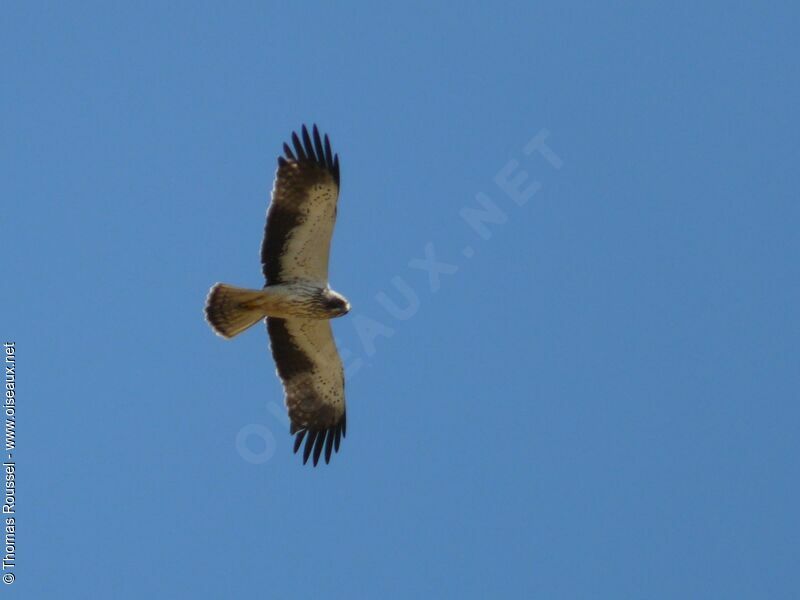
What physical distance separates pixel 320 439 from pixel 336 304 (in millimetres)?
1975

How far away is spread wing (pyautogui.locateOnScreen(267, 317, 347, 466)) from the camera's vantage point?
17.4m

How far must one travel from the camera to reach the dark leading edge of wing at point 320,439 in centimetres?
1791

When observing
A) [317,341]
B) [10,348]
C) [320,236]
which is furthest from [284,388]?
[10,348]

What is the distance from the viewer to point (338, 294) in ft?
55.2

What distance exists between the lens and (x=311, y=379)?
17.8m

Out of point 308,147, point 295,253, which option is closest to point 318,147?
point 308,147

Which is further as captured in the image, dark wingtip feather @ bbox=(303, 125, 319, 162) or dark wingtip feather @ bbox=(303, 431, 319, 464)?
dark wingtip feather @ bbox=(303, 431, 319, 464)

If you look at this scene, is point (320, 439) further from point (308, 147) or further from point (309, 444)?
point (308, 147)

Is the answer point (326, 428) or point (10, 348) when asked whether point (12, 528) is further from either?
point (326, 428)

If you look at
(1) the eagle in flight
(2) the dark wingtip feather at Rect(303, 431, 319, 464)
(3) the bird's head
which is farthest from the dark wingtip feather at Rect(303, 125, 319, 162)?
(2) the dark wingtip feather at Rect(303, 431, 319, 464)

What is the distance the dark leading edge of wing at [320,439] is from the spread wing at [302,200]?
7.42 ft

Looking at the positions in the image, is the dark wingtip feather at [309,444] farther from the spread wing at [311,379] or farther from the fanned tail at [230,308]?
the fanned tail at [230,308]

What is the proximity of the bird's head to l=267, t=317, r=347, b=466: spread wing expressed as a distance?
450mm

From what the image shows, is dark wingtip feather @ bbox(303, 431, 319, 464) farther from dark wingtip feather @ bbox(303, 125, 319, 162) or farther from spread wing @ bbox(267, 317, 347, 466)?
dark wingtip feather @ bbox(303, 125, 319, 162)
